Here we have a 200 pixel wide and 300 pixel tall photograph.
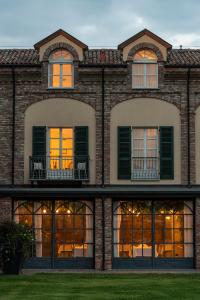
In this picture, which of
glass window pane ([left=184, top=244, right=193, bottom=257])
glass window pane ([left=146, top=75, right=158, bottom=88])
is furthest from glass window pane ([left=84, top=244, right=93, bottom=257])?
glass window pane ([left=146, top=75, right=158, bottom=88])

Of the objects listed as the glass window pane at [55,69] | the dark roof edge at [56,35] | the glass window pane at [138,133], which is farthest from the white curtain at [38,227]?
the dark roof edge at [56,35]

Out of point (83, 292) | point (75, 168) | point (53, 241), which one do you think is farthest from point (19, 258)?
point (83, 292)

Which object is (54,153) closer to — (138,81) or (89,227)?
(89,227)

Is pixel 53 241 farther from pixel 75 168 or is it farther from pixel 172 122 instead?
pixel 172 122

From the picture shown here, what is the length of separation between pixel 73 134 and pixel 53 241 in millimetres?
4585

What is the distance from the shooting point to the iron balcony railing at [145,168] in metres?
30.3

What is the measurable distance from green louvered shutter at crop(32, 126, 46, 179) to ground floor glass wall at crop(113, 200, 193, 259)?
11.6 feet

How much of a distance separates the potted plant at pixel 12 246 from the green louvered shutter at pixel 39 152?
8.82 ft

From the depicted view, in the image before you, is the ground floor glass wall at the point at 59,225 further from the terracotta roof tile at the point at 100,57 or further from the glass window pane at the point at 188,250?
the terracotta roof tile at the point at 100,57

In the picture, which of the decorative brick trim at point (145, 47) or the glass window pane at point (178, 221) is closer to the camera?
the glass window pane at point (178, 221)

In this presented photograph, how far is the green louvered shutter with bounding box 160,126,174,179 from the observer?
30344 mm

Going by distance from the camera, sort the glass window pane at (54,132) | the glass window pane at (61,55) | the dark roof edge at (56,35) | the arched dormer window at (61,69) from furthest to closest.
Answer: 1. the glass window pane at (61,55)
2. the arched dormer window at (61,69)
3. the dark roof edge at (56,35)
4. the glass window pane at (54,132)

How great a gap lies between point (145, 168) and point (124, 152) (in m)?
1.11

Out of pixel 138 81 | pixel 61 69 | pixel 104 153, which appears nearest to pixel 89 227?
pixel 104 153
